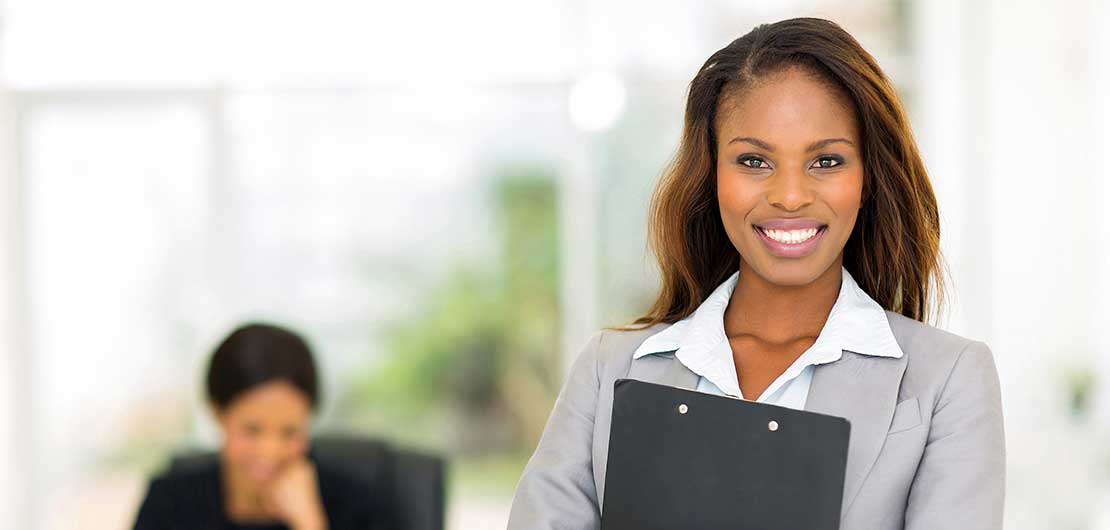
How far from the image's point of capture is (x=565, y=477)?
1.47m

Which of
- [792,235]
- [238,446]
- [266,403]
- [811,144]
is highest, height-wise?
[811,144]

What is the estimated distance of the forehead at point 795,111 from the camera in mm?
1431

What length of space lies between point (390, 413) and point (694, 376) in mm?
3572

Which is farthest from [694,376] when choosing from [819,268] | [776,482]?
[776,482]

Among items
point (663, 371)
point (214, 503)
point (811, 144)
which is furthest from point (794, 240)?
point (214, 503)

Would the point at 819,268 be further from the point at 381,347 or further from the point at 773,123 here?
the point at 381,347

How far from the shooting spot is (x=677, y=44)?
4684 mm

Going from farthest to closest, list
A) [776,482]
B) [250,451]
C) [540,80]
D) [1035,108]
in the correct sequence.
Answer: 1. [540,80]
2. [1035,108]
3. [250,451]
4. [776,482]

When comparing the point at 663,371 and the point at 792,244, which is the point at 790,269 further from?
the point at 663,371

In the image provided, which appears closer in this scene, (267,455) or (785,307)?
(785,307)

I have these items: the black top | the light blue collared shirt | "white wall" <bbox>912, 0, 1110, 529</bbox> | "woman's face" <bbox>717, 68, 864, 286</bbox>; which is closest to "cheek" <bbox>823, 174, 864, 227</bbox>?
"woman's face" <bbox>717, 68, 864, 286</bbox>

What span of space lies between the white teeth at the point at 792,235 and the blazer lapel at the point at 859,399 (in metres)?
0.14

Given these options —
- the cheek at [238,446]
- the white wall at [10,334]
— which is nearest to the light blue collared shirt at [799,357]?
the cheek at [238,446]

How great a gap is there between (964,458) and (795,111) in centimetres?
42
